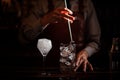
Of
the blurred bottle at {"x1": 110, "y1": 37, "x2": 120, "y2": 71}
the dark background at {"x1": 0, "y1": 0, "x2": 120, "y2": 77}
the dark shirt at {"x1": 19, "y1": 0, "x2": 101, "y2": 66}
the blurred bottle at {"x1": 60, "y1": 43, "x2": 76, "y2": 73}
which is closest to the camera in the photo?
the blurred bottle at {"x1": 60, "y1": 43, "x2": 76, "y2": 73}

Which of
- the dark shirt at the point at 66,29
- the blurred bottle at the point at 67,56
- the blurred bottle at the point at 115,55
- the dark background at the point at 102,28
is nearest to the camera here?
the blurred bottle at the point at 67,56

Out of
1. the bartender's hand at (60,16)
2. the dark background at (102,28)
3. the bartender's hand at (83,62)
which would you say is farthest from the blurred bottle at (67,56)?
the dark background at (102,28)

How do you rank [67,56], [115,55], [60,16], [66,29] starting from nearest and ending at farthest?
1. [67,56]
2. [115,55]
3. [60,16]
4. [66,29]

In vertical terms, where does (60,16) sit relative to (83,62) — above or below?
above

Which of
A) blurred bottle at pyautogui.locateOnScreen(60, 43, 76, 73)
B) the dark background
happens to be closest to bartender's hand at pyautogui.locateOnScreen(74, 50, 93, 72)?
blurred bottle at pyautogui.locateOnScreen(60, 43, 76, 73)

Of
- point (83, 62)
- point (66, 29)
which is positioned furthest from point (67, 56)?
point (66, 29)

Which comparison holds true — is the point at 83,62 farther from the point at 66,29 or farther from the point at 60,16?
the point at 66,29

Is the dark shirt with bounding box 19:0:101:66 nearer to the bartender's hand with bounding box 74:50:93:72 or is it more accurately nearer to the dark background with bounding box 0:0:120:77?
the bartender's hand with bounding box 74:50:93:72

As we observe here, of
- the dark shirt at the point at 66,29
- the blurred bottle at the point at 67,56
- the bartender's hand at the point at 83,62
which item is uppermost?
the dark shirt at the point at 66,29

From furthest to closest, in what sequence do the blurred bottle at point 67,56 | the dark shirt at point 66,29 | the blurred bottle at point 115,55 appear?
the dark shirt at point 66,29, the blurred bottle at point 115,55, the blurred bottle at point 67,56

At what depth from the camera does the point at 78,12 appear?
133 inches

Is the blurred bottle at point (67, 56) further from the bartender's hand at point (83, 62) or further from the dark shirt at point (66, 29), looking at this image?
the dark shirt at point (66, 29)

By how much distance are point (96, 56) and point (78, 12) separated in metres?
0.79

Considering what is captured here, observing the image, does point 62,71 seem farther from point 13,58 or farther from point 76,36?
point 13,58
